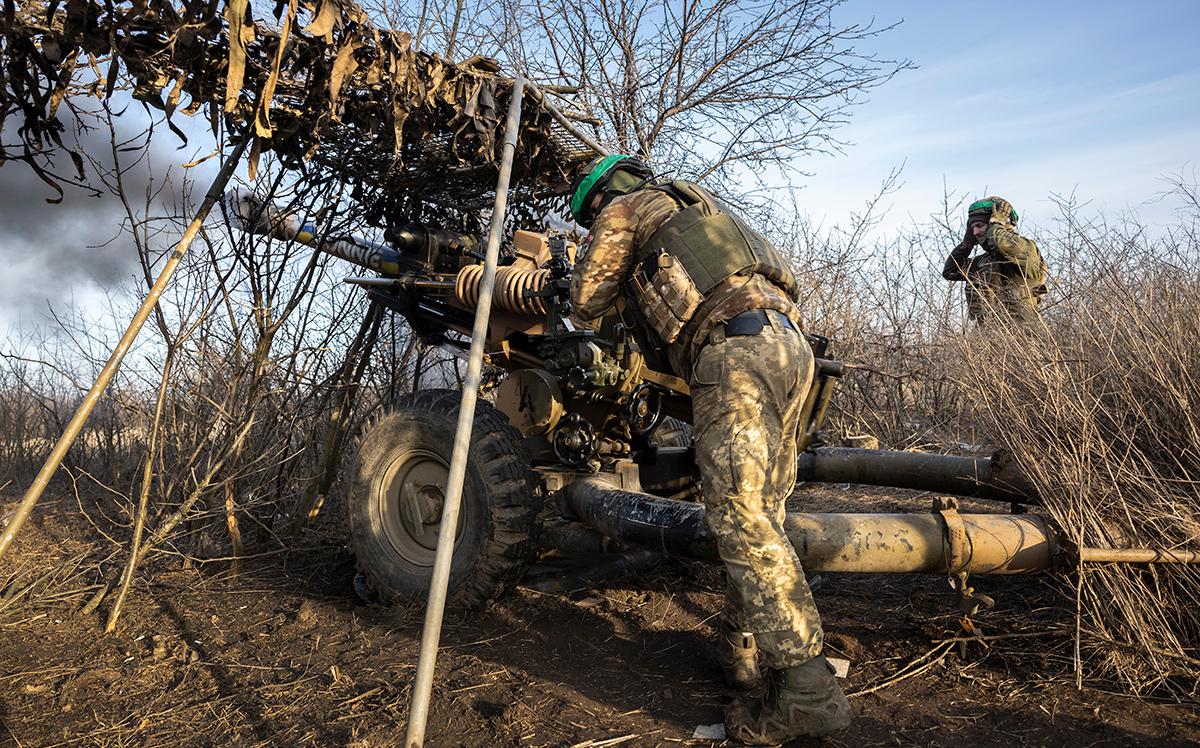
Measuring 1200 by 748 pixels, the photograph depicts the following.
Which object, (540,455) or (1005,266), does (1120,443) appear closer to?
(540,455)

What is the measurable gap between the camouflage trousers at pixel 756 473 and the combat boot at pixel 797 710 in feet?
0.18

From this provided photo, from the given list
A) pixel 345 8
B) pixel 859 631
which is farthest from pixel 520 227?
pixel 859 631

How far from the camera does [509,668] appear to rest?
3.62 m

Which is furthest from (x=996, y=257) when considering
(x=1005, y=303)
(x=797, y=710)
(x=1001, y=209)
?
(x=797, y=710)

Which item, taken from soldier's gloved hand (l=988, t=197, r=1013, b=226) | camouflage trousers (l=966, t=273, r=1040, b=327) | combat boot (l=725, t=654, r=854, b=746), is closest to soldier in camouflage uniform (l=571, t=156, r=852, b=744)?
combat boot (l=725, t=654, r=854, b=746)

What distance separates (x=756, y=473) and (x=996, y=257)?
5.51 metres

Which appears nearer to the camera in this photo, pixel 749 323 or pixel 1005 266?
pixel 749 323

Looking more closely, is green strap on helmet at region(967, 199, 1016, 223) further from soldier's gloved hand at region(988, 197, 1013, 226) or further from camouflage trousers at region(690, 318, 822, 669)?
camouflage trousers at region(690, 318, 822, 669)

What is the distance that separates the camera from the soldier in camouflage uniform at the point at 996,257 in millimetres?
6879

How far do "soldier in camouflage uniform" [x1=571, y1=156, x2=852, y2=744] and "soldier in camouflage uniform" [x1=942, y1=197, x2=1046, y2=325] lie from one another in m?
3.68

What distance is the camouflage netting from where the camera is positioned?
3352 millimetres

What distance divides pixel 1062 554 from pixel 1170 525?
0.41m

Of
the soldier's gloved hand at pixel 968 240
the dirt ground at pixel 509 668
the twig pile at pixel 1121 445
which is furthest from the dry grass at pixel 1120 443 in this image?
the soldier's gloved hand at pixel 968 240

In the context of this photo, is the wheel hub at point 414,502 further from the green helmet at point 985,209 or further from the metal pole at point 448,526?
the green helmet at point 985,209
